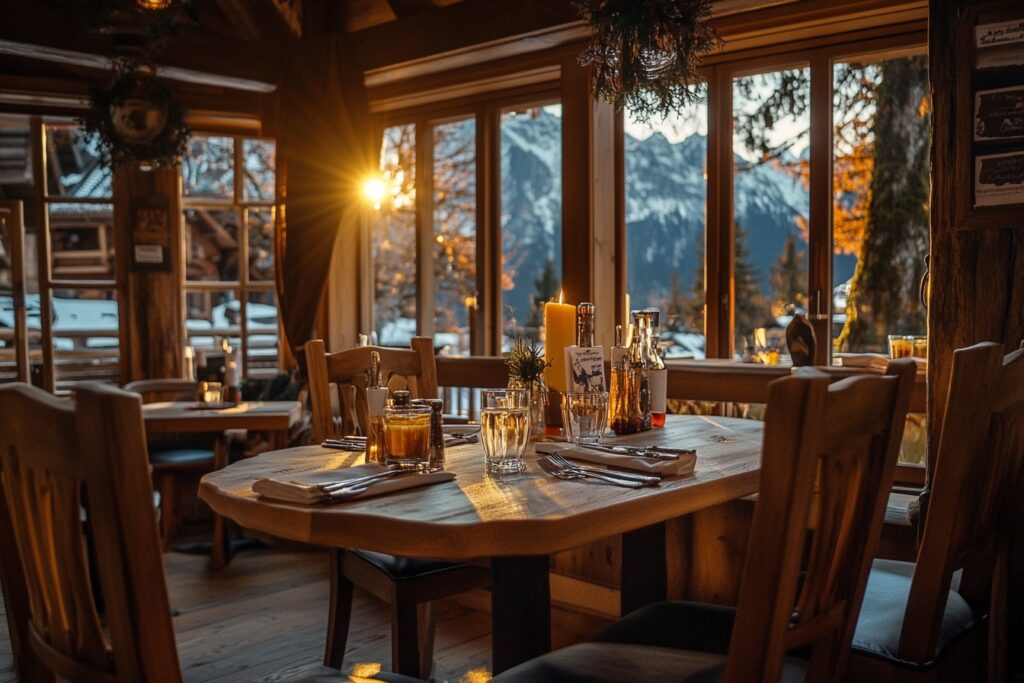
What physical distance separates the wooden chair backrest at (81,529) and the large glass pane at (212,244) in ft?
14.5

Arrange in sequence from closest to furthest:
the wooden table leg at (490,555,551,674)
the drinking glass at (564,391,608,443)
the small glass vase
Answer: the wooden table leg at (490,555,551,674), the drinking glass at (564,391,608,443), the small glass vase

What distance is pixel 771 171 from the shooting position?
4.14m

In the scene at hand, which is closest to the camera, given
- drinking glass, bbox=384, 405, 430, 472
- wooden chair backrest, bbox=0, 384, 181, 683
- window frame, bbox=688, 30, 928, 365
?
wooden chair backrest, bbox=0, 384, 181, 683

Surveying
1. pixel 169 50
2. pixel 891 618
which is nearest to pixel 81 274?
pixel 169 50

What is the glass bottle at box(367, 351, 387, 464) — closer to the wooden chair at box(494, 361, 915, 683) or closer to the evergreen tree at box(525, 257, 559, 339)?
the wooden chair at box(494, 361, 915, 683)

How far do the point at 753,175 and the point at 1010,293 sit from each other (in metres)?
2.00

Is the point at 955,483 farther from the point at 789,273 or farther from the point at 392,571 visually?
the point at 789,273

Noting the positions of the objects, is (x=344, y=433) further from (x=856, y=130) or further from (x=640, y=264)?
(x=856, y=130)

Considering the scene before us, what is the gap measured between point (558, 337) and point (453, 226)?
3116 millimetres

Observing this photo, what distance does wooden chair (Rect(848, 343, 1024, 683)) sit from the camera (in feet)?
4.87

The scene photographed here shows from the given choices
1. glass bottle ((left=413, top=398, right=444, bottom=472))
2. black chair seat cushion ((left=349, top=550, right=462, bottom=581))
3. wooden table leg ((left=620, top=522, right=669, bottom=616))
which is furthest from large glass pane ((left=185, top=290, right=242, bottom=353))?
glass bottle ((left=413, top=398, right=444, bottom=472))

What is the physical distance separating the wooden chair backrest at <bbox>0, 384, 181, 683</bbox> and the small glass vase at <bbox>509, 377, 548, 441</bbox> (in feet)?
3.40

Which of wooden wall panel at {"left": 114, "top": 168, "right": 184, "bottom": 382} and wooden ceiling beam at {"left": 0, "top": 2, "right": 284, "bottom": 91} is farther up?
wooden ceiling beam at {"left": 0, "top": 2, "right": 284, "bottom": 91}

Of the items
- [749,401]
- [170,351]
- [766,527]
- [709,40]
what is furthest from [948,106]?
[170,351]
